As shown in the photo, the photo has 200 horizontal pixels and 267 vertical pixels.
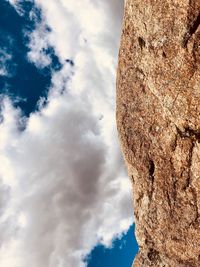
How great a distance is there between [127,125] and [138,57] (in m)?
4.72

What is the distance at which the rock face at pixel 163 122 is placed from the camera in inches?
723

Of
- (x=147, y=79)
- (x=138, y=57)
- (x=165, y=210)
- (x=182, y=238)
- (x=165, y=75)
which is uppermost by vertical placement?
(x=138, y=57)

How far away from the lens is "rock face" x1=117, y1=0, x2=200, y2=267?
18.4m

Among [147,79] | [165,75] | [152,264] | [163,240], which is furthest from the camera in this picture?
[152,264]

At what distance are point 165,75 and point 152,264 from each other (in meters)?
14.3

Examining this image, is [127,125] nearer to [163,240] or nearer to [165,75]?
[165,75]

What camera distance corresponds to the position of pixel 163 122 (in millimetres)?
21062

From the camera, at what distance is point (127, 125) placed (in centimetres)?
2408

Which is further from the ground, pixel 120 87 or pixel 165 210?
pixel 120 87

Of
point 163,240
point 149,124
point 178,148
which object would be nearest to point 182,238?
point 163,240

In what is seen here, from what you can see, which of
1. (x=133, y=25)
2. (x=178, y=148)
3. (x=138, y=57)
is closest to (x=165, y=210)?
(x=178, y=148)

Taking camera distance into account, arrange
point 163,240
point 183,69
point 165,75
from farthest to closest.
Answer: point 163,240 → point 165,75 → point 183,69

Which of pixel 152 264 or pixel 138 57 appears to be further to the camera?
pixel 152 264

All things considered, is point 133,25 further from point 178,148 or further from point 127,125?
point 178,148
